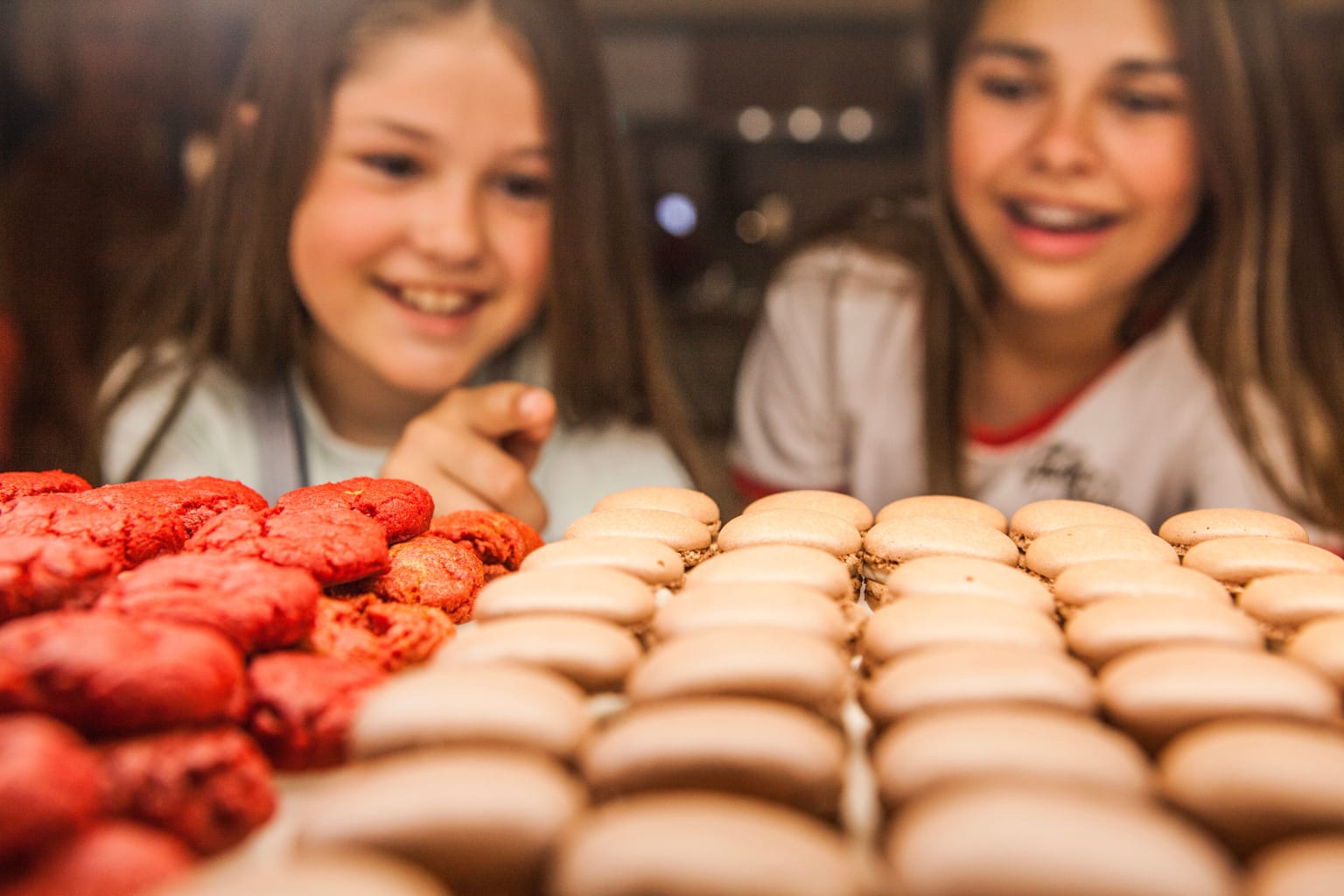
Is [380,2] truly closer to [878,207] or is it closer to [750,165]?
[878,207]

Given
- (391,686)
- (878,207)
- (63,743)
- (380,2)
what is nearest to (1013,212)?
(878,207)

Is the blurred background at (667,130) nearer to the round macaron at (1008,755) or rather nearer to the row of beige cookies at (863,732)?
the row of beige cookies at (863,732)

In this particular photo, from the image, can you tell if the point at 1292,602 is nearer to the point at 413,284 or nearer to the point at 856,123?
the point at 413,284

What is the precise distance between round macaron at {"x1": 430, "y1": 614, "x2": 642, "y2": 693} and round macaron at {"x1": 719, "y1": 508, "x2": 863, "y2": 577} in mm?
241

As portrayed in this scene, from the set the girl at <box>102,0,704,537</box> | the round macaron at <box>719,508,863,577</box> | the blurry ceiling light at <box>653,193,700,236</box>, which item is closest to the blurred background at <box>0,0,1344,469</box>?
the blurry ceiling light at <box>653,193,700,236</box>

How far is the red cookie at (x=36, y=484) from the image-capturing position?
34.4 inches

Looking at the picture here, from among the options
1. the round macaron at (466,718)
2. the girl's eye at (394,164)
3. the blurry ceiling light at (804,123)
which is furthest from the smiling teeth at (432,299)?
the blurry ceiling light at (804,123)

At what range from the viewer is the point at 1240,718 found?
550 mm

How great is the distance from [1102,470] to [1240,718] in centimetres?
140

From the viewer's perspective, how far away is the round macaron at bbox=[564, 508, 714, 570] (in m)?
0.87

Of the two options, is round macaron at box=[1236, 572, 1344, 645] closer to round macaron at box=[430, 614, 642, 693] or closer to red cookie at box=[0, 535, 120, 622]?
round macaron at box=[430, 614, 642, 693]

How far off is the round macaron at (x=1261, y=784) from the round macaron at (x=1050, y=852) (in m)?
0.05

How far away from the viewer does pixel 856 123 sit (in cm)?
368

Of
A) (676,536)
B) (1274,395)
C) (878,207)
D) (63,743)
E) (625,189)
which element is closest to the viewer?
(63,743)
